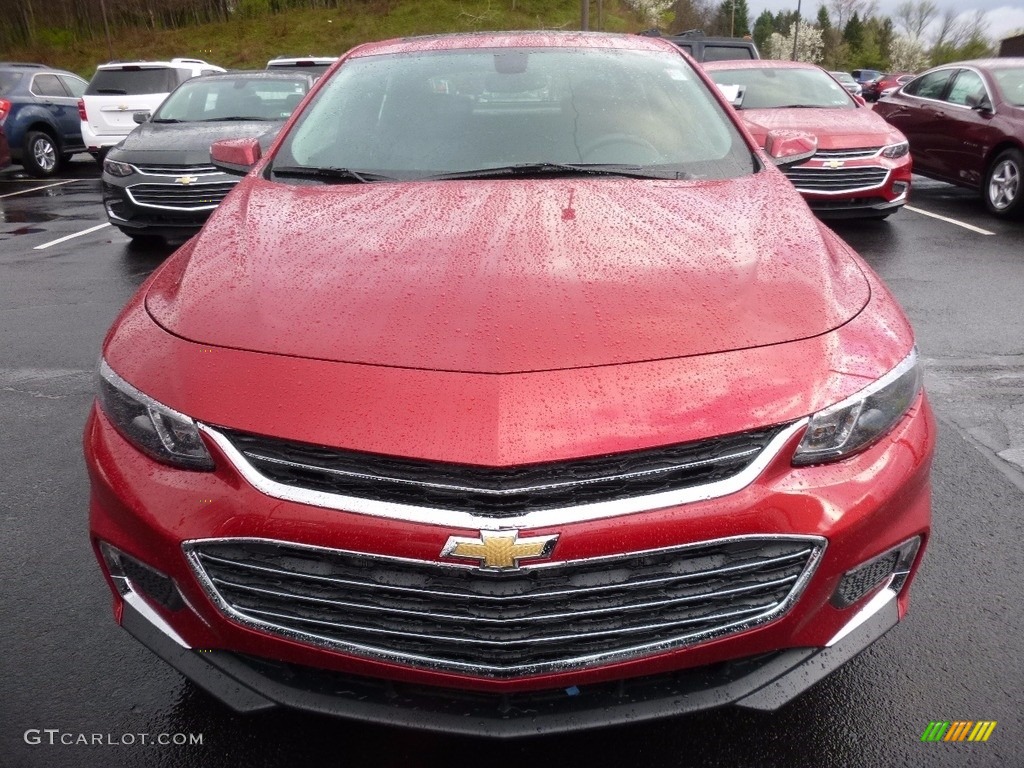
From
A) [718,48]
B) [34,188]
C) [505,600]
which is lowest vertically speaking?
[34,188]

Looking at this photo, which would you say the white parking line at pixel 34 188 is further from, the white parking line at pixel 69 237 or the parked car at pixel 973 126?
the parked car at pixel 973 126

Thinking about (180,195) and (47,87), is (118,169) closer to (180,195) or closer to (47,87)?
(180,195)

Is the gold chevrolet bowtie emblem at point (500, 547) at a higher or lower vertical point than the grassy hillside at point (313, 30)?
higher

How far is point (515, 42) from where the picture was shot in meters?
3.48

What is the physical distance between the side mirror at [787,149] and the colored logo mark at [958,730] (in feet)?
6.35

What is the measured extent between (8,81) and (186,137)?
27.6 ft

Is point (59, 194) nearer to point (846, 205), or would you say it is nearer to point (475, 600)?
point (846, 205)

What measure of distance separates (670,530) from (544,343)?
17.7 inches

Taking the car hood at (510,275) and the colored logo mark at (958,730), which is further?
the colored logo mark at (958,730)

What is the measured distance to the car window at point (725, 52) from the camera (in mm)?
13664

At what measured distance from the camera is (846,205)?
788 centimetres

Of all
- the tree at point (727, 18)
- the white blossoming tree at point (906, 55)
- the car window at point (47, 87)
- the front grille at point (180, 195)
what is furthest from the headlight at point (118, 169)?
the tree at point (727, 18)

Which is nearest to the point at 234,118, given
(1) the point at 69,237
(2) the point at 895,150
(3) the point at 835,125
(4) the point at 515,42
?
(1) the point at 69,237

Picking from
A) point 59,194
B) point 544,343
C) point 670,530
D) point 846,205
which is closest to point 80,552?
point 544,343
